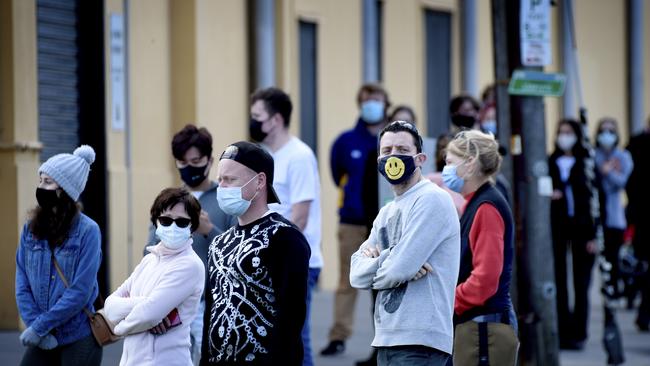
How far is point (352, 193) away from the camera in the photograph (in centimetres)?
1245

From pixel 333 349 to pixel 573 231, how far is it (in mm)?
2834

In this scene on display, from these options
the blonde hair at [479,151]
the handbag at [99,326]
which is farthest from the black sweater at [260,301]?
the blonde hair at [479,151]

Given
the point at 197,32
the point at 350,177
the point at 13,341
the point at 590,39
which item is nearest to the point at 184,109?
the point at 197,32

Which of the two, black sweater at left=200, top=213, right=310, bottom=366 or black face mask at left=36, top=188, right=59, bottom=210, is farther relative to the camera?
black face mask at left=36, top=188, right=59, bottom=210

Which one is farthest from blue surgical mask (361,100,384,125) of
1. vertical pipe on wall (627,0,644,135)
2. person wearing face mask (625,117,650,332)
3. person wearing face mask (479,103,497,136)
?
vertical pipe on wall (627,0,644,135)

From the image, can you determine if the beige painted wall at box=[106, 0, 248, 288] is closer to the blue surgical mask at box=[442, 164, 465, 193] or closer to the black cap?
the blue surgical mask at box=[442, 164, 465, 193]

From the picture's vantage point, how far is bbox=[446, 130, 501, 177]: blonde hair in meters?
8.11

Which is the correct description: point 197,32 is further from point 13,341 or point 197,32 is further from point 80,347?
point 80,347

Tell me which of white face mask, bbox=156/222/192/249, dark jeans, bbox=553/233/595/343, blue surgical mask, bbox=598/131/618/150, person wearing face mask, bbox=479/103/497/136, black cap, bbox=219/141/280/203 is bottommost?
dark jeans, bbox=553/233/595/343

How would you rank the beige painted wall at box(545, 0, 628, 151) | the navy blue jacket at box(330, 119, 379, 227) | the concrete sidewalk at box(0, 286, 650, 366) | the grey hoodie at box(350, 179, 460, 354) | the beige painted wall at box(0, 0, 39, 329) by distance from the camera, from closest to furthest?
the grey hoodie at box(350, 179, 460, 354), the concrete sidewalk at box(0, 286, 650, 366), the beige painted wall at box(0, 0, 39, 329), the navy blue jacket at box(330, 119, 379, 227), the beige painted wall at box(545, 0, 628, 151)

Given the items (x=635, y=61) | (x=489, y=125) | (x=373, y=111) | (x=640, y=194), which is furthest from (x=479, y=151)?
(x=635, y=61)

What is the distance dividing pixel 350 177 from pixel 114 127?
2.42 m

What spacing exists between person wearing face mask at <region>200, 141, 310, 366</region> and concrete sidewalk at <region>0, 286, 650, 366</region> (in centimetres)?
348

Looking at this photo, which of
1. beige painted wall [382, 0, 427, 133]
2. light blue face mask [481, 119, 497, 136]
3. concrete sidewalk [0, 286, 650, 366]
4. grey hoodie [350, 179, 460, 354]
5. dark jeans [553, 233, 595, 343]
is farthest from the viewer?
beige painted wall [382, 0, 427, 133]
